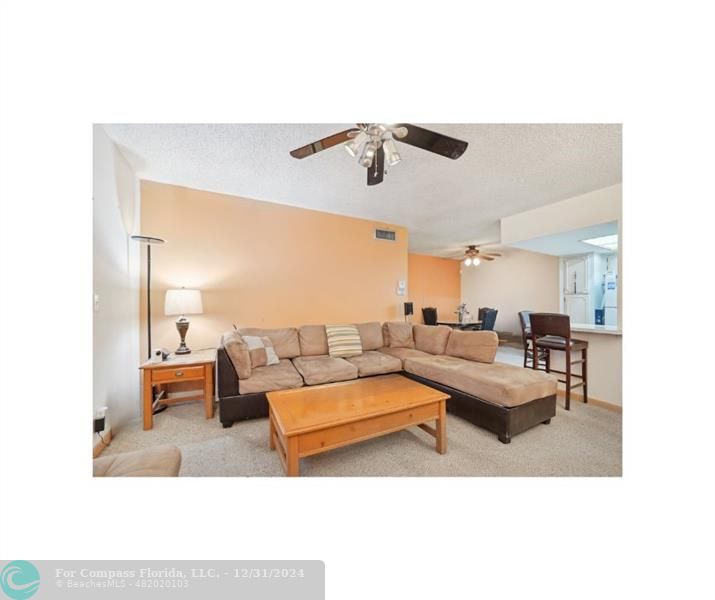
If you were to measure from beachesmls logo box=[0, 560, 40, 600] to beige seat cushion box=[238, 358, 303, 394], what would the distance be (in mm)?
1355

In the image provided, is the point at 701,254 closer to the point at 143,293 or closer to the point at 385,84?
the point at 385,84

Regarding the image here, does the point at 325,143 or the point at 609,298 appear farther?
the point at 609,298

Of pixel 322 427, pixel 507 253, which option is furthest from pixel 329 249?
pixel 507 253

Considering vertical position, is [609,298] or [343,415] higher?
[609,298]

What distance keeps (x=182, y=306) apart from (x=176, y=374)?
0.64 meters

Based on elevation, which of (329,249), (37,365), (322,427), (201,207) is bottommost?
(322,427)

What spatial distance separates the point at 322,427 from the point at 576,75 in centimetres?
190

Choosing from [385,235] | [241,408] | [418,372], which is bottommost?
[241,408]

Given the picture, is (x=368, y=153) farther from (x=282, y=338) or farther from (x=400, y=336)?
(x=400, y=336)

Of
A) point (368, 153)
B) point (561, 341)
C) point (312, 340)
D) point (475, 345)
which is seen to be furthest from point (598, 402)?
point (368, 153)

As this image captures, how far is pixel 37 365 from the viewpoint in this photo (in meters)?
0.90

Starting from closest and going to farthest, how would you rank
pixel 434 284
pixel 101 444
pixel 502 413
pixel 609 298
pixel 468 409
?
1. pixel 101 444
2. pixel 502 413
3. pixel 468 409
4. pixel 609 298
5. pixel 434 284

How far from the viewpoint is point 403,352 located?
10.5ft

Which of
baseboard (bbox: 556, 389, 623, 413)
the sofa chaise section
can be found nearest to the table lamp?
the sofa chaise section
